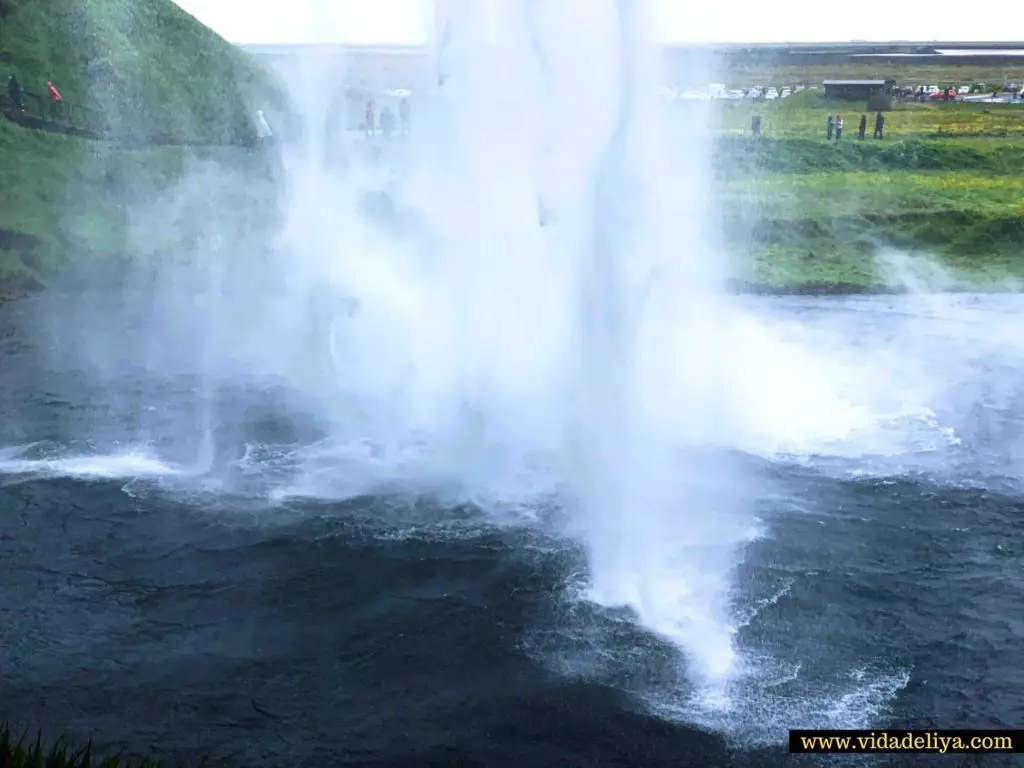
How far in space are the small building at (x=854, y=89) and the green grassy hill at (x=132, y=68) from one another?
32955 mm

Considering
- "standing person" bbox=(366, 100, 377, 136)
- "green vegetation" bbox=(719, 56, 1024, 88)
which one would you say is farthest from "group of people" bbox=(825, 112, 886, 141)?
"standing person" bbox=(366, 100, 377, 136)

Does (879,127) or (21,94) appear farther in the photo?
(879,127)

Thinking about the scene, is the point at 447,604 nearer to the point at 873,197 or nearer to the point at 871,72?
the point at 873,197

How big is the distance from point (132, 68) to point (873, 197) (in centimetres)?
3702

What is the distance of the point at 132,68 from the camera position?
5509 cm

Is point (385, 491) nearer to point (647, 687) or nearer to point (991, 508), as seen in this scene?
point (647, 687)

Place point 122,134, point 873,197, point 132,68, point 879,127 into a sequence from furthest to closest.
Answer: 1. point 879,127
2. point 132,68
3. point 122,134
4. point 873,197

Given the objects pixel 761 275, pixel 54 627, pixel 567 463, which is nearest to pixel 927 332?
pixel 761 275

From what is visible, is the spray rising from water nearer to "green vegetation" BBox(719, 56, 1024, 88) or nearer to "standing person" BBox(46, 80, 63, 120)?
"standing person" BBox(46, 80, 63, 120)

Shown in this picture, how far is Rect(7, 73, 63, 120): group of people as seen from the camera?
4984 centimetres

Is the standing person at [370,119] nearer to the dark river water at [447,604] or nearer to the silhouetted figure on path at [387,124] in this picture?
the silhouetted figure on path at [387,124]

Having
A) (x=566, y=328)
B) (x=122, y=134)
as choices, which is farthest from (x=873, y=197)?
(x=122, y=134)

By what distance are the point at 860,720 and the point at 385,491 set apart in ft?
30.8

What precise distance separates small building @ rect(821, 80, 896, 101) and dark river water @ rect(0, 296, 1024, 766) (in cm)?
4619
